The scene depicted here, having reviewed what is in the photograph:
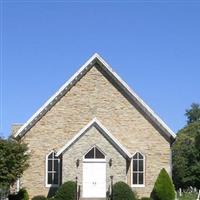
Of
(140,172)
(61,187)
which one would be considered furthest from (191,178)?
(61,187)

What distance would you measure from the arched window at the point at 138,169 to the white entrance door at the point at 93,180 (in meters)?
2.98

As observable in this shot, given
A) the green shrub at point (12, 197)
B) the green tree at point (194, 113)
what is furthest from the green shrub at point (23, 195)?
the green tree at point (194, 113)

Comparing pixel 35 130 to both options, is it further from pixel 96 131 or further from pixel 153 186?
pixel 153 186

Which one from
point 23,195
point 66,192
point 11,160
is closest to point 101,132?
point 66,192

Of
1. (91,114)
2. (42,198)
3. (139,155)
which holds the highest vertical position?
(91,114)

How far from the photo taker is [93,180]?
40.7 m

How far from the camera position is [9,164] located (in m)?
35.9

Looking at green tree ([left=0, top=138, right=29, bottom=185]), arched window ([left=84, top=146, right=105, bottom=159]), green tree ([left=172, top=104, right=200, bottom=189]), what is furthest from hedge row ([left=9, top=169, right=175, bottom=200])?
green tree ([left=172, top=104, right=200, bottom=189])

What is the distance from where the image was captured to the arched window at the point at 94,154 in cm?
4078

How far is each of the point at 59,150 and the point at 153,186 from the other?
7.04m

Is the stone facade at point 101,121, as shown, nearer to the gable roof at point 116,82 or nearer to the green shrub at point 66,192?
the gable roof at point 116,82

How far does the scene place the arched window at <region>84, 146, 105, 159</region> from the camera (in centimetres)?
4078

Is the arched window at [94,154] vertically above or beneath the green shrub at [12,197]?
above

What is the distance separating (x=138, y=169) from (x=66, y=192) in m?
6.80
